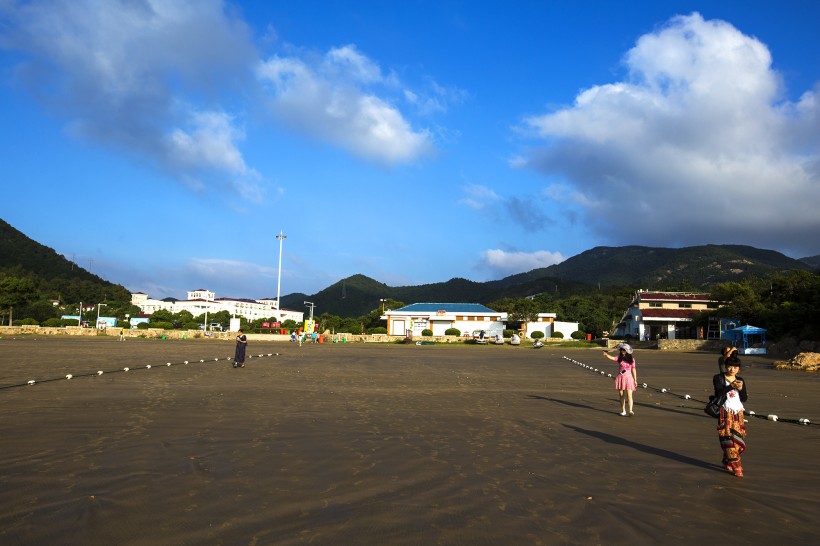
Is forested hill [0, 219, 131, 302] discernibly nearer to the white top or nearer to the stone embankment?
the stone embankment

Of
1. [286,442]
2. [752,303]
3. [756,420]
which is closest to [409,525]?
[286,442]

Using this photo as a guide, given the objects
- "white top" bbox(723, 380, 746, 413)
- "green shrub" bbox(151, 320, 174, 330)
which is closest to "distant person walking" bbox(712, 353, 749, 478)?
"white top" bbox(723, 380, 746, 413)

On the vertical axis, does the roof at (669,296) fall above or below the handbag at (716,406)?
above

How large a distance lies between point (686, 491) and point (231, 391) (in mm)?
12367

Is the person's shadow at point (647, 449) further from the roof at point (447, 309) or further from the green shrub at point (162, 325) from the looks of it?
the green shrub at point (162, 325)

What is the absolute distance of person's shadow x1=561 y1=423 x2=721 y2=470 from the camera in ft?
27.3

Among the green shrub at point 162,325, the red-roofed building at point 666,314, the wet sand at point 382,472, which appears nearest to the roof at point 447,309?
the red-roofed building at point 666,314

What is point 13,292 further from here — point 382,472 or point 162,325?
point 382,472

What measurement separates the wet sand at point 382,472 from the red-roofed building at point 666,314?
2691 inches

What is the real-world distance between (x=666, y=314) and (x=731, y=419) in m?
77.3

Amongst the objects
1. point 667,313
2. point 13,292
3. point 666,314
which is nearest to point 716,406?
point 666,314

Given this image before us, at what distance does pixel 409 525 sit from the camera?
5.27m

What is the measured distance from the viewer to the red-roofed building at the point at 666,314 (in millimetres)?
78688

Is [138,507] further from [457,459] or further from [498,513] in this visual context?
[457,459]
